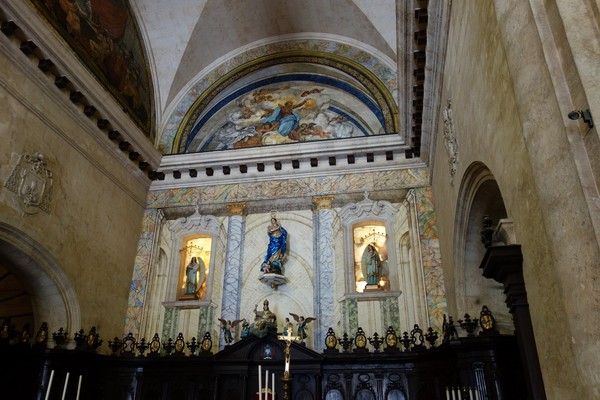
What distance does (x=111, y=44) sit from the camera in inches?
454

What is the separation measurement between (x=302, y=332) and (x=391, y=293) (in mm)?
2014

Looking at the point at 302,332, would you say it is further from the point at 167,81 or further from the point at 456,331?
the point at 167,81

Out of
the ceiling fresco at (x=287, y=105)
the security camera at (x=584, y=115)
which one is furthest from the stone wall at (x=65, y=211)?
the security camera at (x=584, y=115)

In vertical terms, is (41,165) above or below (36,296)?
above

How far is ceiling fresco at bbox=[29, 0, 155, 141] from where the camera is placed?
987 cm

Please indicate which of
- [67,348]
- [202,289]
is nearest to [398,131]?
[202,289]

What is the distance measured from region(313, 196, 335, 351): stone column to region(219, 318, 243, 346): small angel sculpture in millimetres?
1678

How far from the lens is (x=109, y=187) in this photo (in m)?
10.9

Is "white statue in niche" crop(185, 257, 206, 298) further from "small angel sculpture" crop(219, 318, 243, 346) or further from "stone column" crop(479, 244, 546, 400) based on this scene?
"stone column" crop(479, 244, 546, 400)

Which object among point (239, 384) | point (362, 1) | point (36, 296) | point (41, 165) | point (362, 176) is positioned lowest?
point (239, 384)

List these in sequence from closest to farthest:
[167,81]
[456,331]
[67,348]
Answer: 1. [456,331]
2. [67,348]
3. [167,81]

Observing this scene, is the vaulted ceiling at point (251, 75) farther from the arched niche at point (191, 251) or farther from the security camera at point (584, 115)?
the security camera at point (584, 115)

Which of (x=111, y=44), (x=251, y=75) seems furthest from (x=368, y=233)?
(x=111, y=44)

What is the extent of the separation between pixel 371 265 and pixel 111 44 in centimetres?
768
